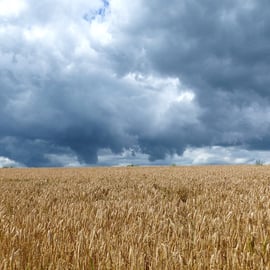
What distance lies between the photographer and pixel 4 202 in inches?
289

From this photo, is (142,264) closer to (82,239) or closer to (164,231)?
(82,239)

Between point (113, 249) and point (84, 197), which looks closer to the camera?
point (113, 249)

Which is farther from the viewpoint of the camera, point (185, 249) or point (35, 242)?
point (35, 242)

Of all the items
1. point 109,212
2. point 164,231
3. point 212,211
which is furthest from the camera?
point 212,211

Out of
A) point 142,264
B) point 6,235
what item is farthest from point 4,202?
point 142,264

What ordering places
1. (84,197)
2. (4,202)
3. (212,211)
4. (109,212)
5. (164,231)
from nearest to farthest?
(164,231) < (109,212) < (212,211) < (4,202) < (84,197)

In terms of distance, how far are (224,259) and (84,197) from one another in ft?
17.2

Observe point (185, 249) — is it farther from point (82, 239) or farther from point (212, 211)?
point (212, 211)

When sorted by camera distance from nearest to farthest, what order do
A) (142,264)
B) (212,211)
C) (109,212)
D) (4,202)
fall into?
(142,264), (109,212), (212,211), (4,202)

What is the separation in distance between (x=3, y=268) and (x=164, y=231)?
5.91ft

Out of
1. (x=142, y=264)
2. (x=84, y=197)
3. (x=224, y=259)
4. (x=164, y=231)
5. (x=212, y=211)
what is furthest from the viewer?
(x=84, y=197)

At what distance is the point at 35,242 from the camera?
3.67 metres

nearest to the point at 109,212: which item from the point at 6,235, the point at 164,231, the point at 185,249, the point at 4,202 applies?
the point at 164,231

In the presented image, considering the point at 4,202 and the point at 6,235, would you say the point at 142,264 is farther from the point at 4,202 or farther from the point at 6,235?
the point at 4,202
